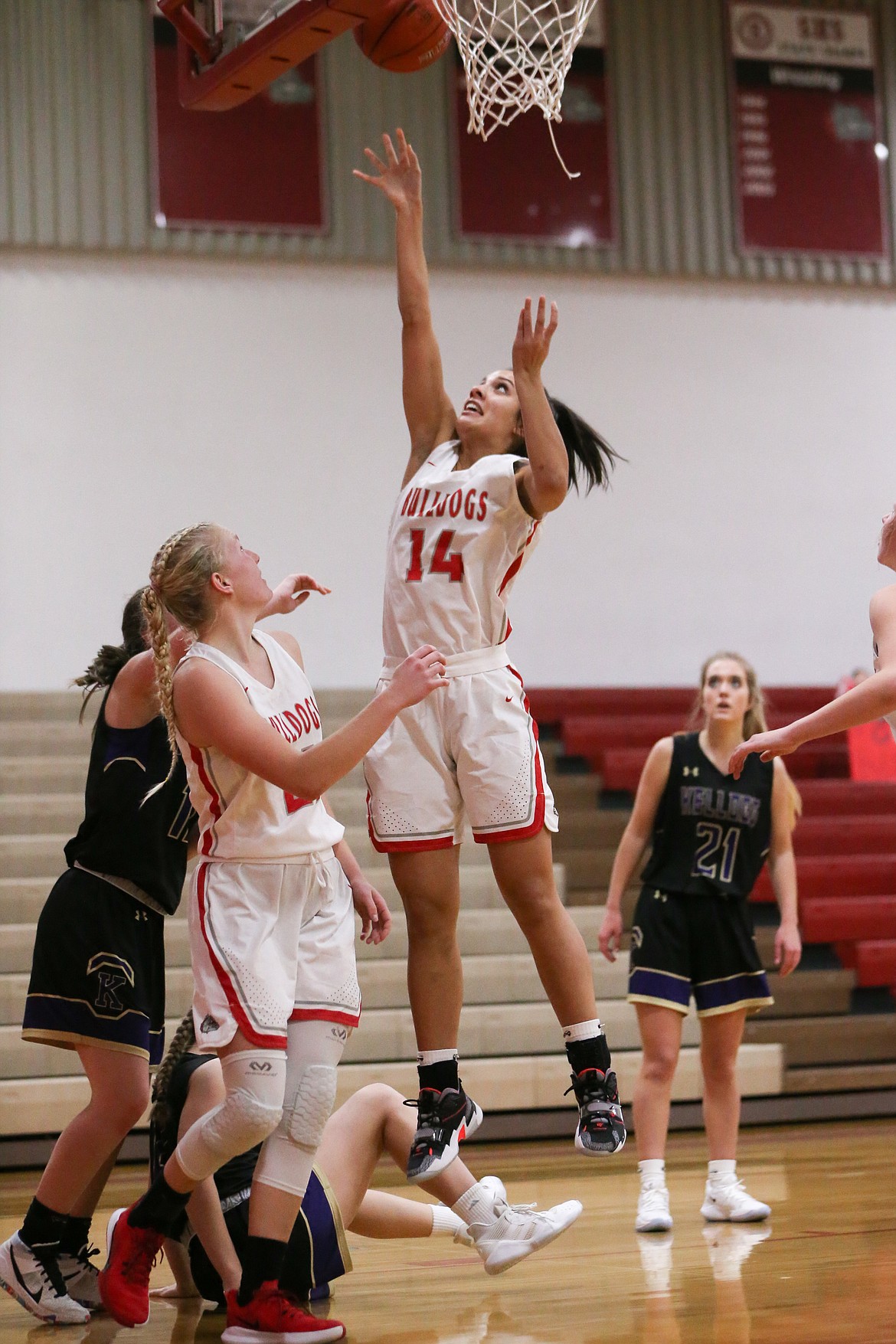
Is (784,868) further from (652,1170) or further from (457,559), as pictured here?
(457,559)

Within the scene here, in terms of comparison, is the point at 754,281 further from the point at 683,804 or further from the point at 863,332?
the point at 683,804

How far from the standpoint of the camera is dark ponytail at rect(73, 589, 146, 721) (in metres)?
3.41

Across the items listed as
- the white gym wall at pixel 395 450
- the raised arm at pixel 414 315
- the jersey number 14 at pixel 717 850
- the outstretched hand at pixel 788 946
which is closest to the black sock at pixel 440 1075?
the raised arm at pixel 414 315

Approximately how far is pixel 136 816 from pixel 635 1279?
4.99 feet

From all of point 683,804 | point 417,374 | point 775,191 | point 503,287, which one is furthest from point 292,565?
point 417,374

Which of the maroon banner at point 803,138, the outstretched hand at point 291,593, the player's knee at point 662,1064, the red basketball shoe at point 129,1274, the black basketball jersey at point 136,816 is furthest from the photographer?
the maroon banner at point 803,138

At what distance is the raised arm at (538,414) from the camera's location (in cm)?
310

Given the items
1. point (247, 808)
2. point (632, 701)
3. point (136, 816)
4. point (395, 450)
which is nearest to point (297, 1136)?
point (247, 808)

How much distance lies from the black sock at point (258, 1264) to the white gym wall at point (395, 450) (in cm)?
587

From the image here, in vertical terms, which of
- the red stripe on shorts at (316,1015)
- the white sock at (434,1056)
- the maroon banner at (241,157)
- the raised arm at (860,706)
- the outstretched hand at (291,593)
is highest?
the maroon banner at (241,157)

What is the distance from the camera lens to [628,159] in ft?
30.2

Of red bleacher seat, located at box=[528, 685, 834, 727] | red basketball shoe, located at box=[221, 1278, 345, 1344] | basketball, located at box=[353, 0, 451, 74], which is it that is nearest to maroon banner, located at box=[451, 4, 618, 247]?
red bleacher seat, located at box=[528, 685, 834, 727]

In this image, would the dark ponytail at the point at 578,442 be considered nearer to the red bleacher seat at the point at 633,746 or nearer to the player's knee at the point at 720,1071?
the player's knee at the point at 720,1071

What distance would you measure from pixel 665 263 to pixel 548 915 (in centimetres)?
691
